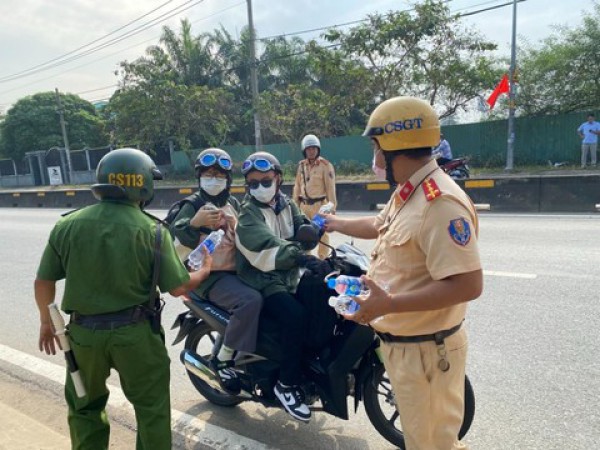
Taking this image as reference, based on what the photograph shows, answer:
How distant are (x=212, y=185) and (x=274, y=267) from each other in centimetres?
90

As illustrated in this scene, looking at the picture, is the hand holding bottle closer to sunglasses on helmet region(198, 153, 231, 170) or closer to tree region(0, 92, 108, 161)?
sunglasses on helmet region(198, 153, 231, 170)

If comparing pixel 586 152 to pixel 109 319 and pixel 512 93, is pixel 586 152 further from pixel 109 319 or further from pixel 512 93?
pixel 109 319

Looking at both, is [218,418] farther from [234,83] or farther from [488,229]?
[234,83]

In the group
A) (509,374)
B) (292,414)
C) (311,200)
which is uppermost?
(311,200)

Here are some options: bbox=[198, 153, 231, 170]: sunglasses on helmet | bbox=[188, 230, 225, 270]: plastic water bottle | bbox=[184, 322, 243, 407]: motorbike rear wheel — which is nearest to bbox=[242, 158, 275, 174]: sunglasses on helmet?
bbox=[198, 153, 231, 170]: sunglasses on helmet

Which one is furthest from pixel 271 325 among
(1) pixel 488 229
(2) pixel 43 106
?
(2) pixel 43 106

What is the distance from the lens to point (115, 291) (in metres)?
2.35

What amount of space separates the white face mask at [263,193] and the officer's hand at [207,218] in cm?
27

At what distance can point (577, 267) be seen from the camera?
6.12 m

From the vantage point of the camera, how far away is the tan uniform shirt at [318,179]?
7.76 m

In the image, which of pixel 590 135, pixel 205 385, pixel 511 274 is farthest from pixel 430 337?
pixel 590 135

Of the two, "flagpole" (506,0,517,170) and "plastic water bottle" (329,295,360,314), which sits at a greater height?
"flagpole" (506,0,517,170)

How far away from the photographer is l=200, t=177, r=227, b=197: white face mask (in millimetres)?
3469

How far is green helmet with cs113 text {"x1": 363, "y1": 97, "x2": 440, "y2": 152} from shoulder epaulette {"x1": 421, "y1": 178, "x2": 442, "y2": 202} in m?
0.15
